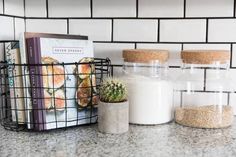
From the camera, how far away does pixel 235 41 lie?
3.18 ft

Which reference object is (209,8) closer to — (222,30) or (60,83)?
(222,30)

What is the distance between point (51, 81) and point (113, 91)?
16 cm

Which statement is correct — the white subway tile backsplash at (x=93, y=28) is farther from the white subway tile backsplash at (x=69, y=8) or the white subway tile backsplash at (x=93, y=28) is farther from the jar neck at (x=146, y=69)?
the jar neck at (x=146, y=69)

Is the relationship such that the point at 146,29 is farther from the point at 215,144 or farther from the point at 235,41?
the point at 215,144

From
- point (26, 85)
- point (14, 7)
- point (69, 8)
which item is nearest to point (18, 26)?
point (14, 7)

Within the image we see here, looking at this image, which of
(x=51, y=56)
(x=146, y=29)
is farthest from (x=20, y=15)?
(x=146, y=29)

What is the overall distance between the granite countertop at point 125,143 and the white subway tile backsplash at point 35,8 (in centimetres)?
40

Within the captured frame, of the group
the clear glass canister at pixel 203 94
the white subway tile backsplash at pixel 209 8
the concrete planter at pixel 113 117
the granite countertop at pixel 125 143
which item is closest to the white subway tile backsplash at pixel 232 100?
the clear glass canister at pixel 203 94

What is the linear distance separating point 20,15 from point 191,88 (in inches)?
22.7

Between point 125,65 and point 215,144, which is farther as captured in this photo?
point 125,65

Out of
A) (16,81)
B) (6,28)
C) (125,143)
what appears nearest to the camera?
(125,143)

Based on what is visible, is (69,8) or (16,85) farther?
(69,8)

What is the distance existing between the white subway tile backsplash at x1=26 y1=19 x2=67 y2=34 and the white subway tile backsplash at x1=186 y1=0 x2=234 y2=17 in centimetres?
39

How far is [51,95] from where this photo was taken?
2.69ft
